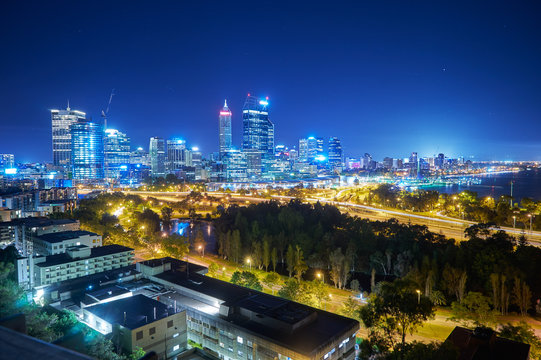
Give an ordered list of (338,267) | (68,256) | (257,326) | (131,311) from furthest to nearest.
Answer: (68,256)
(338,267)
(131,311)
(257,326)

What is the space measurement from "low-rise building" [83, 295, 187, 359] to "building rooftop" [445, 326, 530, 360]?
18.6 feet

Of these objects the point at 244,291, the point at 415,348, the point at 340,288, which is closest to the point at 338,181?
the point at 340,288

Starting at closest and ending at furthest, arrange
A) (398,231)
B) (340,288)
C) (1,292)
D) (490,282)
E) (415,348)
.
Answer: (415,348) < (1,292) < (490,282) < (340,288) < (398,231)

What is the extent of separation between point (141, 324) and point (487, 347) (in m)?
6.99

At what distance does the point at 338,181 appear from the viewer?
59.2 metres

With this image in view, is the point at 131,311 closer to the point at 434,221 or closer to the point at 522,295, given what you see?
the point at 522,295

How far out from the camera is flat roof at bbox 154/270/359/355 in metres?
6.88

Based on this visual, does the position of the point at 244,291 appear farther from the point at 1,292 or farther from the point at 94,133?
the point at 94,133

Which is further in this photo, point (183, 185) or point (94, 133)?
point (94, 133)

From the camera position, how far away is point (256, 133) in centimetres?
7188

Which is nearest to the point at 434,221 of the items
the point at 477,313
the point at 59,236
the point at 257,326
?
the point at 477,313

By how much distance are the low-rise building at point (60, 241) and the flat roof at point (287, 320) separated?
Result: 827 cm

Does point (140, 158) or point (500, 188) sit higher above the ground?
point (140, 158)

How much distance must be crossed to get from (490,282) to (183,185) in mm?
43097
